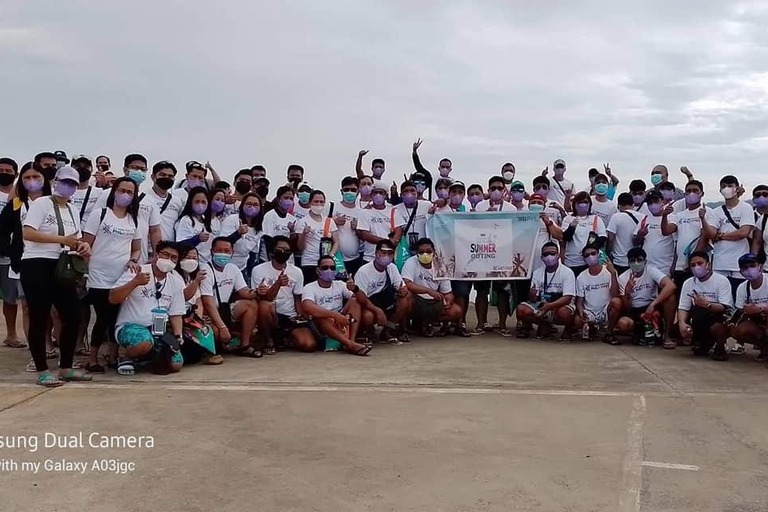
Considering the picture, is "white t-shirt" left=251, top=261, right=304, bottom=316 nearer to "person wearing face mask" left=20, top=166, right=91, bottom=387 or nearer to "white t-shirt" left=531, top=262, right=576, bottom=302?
"person wearing face mask" left=20, top=166, right=91, bottom=387

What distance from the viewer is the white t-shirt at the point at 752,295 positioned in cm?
758

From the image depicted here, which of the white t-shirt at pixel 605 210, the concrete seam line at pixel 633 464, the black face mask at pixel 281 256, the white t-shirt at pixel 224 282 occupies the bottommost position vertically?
the concrete seam line at pixel 633 464

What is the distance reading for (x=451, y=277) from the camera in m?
9.56

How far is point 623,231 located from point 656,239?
0.43m

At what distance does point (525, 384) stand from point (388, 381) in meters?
1.27

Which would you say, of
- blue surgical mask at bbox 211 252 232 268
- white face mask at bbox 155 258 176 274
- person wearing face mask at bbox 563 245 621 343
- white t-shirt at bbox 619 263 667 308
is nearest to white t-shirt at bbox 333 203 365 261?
blue surgical mask at bbox 211 252 232 268

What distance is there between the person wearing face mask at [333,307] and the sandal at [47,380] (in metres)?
2.77

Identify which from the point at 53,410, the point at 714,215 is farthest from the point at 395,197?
the point at 53,410

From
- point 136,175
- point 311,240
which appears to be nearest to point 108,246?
point 136,175

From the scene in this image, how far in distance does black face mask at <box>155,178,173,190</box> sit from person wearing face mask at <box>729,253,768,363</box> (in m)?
6.34

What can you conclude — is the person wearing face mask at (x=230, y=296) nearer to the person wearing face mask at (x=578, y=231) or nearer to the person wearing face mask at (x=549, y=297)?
the person wearing face mask at (x=549, y=297)

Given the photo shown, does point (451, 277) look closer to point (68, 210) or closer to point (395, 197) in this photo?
point (395, 197)

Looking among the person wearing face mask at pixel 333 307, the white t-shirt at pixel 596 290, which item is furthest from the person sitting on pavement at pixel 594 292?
the person wearing face mask at pixel 333 307

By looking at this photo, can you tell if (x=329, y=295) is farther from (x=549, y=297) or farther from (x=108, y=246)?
(x=549, y=297)
